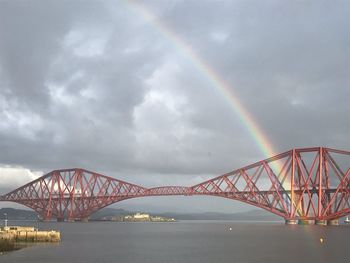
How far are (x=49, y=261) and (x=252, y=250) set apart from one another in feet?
97.9

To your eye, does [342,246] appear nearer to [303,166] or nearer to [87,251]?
[87,251]

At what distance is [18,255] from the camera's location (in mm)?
65250

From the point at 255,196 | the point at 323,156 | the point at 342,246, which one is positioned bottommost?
the point at 342,246

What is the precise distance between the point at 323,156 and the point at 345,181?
10.6 m

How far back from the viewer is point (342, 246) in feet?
259

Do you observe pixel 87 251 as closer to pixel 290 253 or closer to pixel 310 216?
pixel 290 253

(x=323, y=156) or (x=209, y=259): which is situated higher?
(x=323, y=156)

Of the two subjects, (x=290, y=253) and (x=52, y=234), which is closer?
(x=290, y=253)

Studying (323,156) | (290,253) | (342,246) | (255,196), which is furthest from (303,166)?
(290,253)

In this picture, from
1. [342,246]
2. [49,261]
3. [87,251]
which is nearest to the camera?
[49,261]

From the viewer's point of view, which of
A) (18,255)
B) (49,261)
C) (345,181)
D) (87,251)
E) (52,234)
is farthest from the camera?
(345,181)

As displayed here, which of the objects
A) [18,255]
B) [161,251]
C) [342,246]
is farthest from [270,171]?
[18,255]

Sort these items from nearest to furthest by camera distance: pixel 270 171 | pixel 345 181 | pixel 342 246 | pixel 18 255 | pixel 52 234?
1. pixel 18 255
2. pixel 342 246
3. pixel 52 234
4. pixel 345 181
5. pixel 270 171

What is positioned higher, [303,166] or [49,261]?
[303,166]
